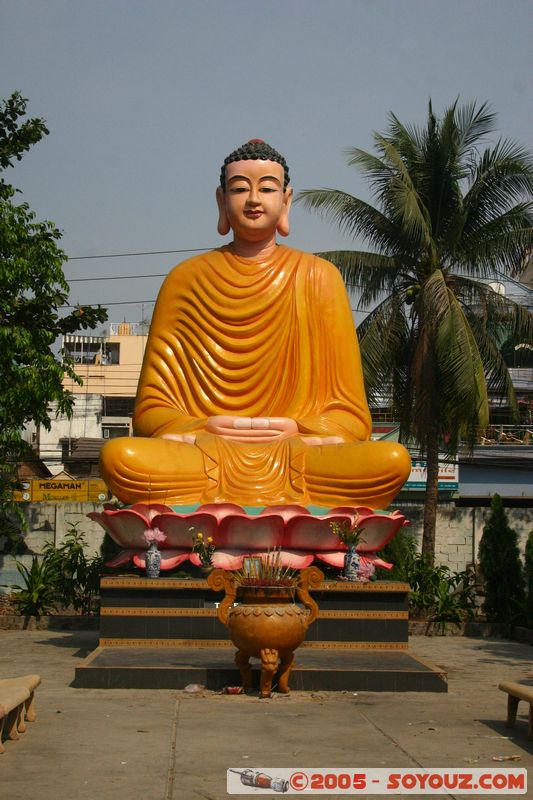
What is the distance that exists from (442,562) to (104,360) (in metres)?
25.5

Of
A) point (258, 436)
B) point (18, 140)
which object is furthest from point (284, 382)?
point (18, 140)

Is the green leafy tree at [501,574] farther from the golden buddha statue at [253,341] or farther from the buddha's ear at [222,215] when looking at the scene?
the buddha's ear at [222,215]

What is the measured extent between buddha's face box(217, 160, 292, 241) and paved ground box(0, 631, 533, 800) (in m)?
5.21

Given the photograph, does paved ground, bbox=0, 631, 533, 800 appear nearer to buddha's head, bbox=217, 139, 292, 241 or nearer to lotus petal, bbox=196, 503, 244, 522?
lotus petal, bbox=196, 503, 244, 522

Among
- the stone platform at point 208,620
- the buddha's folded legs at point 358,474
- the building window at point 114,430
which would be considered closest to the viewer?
the stone platform at point 208,620

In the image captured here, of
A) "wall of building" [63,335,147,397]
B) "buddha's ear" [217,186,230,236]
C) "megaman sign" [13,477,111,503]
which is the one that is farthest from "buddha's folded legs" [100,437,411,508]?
"wall of building" [63,335,147,397]

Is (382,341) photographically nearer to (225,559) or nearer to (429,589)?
(429,589)

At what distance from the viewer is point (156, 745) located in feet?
18.2

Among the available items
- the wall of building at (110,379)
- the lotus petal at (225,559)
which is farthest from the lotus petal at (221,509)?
the wall of building at (110,379)

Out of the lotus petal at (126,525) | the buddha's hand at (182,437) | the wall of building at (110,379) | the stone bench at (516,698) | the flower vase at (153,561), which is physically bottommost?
the stone bench at (516,698)

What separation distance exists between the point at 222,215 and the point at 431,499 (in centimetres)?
435

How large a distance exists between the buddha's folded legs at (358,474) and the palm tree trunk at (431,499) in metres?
3.36

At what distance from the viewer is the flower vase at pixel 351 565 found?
9.49 metres

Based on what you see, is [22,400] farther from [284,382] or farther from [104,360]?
[104,360]
